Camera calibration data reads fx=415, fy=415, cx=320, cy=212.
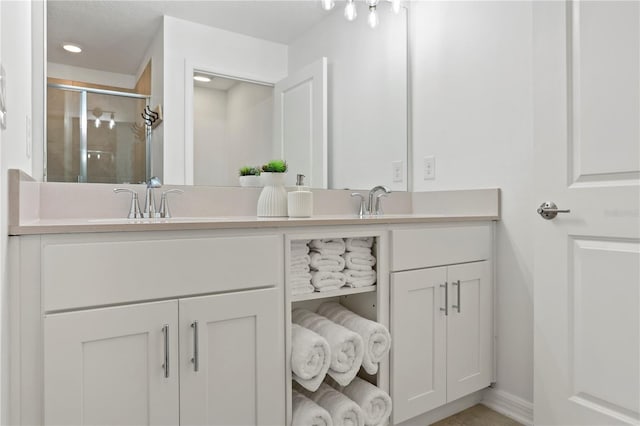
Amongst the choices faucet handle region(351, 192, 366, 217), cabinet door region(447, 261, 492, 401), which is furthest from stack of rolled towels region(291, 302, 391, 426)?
faucet handle region(351, 192, 366, 217)

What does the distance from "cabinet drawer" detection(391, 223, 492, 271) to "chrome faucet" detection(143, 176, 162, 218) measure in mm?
927

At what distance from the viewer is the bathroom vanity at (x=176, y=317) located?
1.00m

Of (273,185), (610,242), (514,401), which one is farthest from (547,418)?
(273,185)

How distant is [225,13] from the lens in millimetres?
1838

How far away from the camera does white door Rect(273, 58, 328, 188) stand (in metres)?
1.94

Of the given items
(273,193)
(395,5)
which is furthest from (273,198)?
(395,5)

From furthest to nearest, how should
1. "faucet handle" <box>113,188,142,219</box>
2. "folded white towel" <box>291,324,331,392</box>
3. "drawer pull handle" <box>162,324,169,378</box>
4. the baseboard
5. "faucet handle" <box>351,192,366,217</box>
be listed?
"faucet handle" <box>351,192,366,217</box> < the baseboard < "faucet handle" <box>113,188,142,219</box> < "folded white towel" <box>291,324,331,392</box> < "drawer pull handle" <box>162,324,169,378</box>

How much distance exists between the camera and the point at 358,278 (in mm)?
1595

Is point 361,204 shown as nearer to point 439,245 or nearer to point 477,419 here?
point 439,245

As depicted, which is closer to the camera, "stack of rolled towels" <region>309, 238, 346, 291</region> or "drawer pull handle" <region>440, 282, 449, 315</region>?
"stack of rolled towels" <region>309, 238, 346, 291</region>

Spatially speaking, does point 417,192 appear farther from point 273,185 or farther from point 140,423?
point 140,423

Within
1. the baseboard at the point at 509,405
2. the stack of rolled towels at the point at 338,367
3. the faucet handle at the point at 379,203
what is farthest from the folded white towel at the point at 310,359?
the baseboard at the point at 509,405

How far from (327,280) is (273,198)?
42 centimetres

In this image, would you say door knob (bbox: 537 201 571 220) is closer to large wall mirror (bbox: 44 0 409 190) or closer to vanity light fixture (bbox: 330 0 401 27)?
large wall mirror (bbox: 44 0 409 190)
